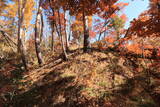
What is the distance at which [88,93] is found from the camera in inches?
167

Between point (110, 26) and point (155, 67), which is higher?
point (110, 26)

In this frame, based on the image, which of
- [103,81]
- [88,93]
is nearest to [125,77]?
[103,81]

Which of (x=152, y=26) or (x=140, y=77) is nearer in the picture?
(x=152, y=26)

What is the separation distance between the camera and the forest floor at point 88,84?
4.05 metres

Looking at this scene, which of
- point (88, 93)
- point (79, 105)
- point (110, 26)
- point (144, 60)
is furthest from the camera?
point (110, 26)

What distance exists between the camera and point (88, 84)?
4.63m

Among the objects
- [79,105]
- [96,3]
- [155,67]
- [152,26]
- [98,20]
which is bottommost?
[79,105]

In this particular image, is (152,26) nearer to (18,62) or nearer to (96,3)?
(96,3)

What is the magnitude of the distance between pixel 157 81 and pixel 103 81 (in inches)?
109

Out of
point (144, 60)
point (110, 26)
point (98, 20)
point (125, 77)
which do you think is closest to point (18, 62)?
point (125, 77)

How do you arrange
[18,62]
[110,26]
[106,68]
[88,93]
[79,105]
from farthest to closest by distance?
[110,26]
[18,62]
[106,68]
[88,93]
[79,105]

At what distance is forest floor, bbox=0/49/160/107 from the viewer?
13.3ft

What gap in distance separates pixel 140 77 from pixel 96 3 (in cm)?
462

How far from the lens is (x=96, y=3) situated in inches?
215
